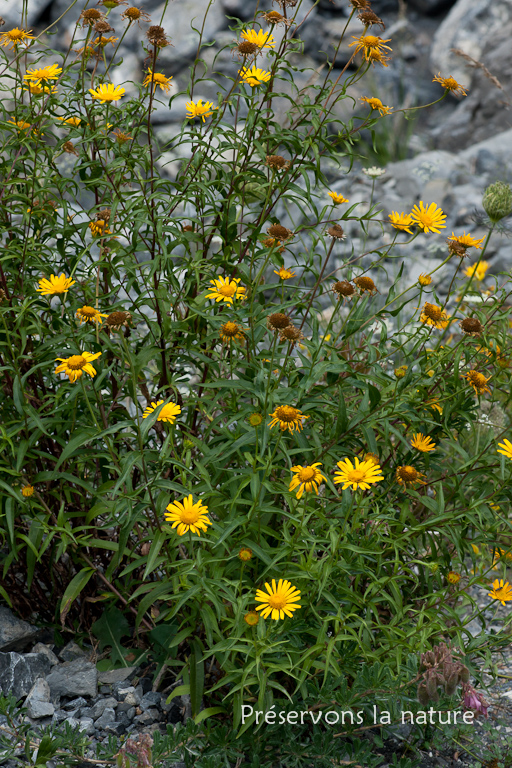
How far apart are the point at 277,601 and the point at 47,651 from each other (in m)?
0.89

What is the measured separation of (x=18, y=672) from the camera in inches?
73.5

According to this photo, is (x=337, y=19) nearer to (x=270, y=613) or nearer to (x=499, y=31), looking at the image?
(x=499, y=31)

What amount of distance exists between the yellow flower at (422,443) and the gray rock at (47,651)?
1165 millimetres

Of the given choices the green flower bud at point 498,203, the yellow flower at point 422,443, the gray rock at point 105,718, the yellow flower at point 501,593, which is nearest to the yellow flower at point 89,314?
the yellow flower at point 422,443

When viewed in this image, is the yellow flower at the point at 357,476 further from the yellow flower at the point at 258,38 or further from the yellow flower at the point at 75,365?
the yellow flower at the point at 258,38

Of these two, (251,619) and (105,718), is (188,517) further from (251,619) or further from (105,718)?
(105,718)

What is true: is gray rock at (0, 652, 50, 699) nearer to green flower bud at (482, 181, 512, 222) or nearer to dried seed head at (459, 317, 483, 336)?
dried seed head at (459, 317, 483, 336)

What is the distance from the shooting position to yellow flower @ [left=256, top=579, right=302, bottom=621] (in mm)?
1443

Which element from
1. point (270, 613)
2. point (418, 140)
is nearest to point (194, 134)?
point (270, 613)

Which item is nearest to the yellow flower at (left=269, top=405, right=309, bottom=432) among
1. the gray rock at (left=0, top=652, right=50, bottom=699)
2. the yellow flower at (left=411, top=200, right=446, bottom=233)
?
the yellow flower at (left=411, top=200, right=446, bottom=233)

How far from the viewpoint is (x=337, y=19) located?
7273mm

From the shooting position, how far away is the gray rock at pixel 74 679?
6.21 feet

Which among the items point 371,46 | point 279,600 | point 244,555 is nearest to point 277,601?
point 279,600

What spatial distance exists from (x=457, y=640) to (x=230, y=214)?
49.4 inches
